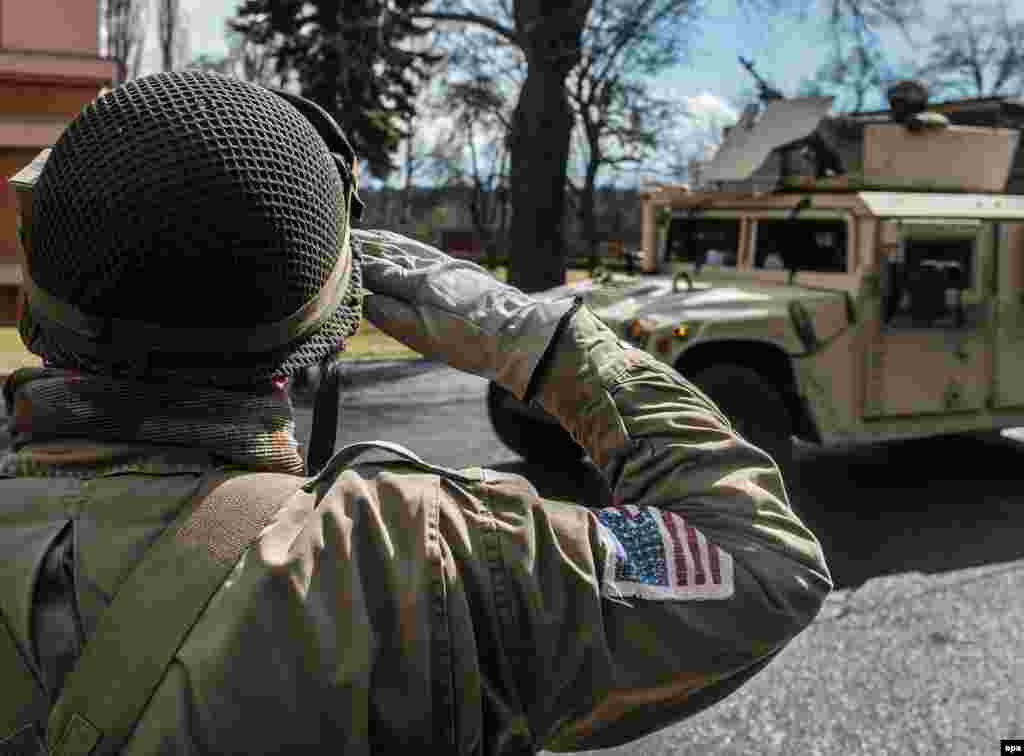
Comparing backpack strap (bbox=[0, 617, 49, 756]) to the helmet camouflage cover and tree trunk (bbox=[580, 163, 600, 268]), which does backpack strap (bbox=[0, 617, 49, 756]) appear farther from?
tree trunk (bbox=[580, 163, 600, 268])

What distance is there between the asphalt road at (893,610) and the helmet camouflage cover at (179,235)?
7.50 ft

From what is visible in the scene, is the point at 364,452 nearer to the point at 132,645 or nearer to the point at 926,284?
the point at 132,645

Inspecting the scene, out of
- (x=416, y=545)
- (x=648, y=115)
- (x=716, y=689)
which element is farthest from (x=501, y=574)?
(x=648, y=115)

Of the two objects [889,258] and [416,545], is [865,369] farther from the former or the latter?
[416,545]

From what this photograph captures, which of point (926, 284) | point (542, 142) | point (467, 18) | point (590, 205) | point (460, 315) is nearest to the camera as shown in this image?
point (460, 315)

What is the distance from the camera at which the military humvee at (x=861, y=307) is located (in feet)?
16.9

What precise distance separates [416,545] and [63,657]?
0.26 meters

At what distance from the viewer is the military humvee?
16.9 ft

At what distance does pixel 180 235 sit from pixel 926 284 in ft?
16.5

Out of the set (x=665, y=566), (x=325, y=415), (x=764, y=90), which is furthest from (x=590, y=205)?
(x=665, y=566)

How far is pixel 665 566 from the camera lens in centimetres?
87

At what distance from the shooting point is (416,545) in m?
0.82

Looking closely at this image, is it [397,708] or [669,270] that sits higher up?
[669,270]

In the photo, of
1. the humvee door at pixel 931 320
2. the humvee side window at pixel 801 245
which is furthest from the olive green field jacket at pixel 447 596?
the humvee side window at pixel 801 245
